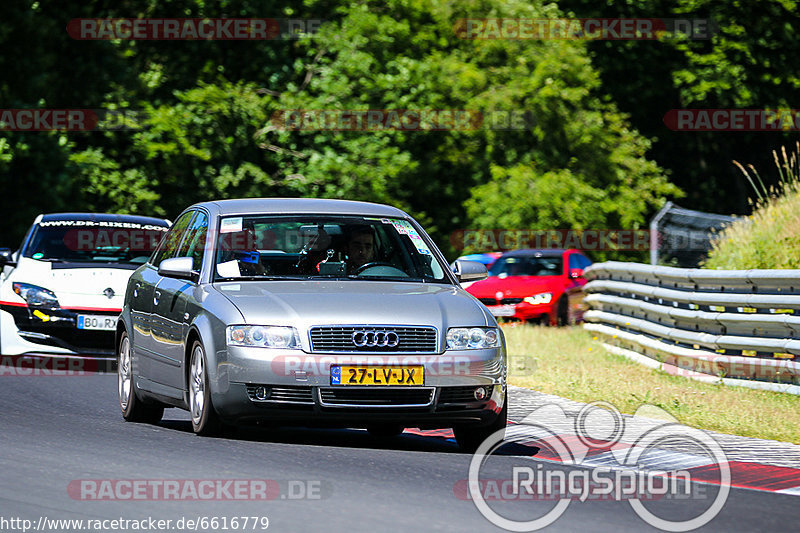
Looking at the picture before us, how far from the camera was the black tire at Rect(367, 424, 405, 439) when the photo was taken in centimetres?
1061

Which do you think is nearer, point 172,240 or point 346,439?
point 346,439

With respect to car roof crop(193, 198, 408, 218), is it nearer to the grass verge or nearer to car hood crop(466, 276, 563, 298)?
the grass verge

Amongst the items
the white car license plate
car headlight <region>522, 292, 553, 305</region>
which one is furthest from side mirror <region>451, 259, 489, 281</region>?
car headlight <region>522, 292, 553, 305</region>

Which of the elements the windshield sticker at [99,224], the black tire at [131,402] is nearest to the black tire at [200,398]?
the black tire at [131,402]

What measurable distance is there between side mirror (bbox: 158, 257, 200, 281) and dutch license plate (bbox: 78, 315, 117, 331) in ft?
16.2

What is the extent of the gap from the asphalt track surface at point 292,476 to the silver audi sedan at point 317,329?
0.25 meters

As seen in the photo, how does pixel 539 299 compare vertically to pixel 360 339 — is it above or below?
below

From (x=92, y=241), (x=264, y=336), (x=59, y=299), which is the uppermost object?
(x=92, y=241)

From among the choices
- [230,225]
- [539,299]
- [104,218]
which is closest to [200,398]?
[230,225]

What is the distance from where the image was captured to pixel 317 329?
9172 mm

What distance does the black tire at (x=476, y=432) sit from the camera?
32.1ft

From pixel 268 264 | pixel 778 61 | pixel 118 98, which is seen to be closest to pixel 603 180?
pixel 778 61

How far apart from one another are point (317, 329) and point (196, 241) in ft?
6.62

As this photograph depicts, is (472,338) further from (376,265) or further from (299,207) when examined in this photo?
(299,207)
